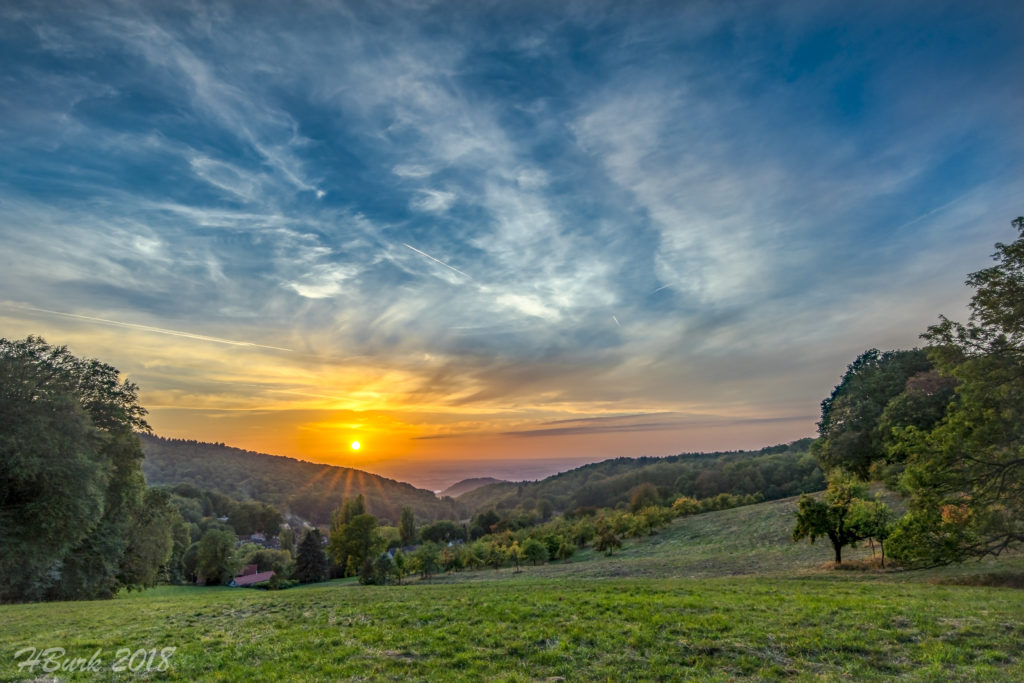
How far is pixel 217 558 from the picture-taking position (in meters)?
71.6

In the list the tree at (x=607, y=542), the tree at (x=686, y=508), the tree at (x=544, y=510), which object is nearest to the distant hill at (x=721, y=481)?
the tree at (x=544, y=510)

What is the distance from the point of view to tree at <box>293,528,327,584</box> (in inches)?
2820

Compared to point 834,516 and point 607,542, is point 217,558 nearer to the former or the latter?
point 607,542

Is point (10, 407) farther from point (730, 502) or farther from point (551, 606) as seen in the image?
point (730, 502)

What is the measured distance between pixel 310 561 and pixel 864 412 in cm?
7709

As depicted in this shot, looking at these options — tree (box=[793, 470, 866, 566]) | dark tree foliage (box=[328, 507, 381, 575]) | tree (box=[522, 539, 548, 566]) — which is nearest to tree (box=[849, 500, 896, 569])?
tree (box=[793, 470, 866, 566])

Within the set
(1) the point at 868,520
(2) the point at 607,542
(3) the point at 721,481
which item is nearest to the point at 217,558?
(2) the point at 607,542

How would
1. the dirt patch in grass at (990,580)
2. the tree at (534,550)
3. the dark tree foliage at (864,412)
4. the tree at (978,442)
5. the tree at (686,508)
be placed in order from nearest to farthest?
the tree at (978,442), the dirt patch in grass at (990,580), the dark tree foliage at (864,412), the tree at (534,550), the tree at (686,508)

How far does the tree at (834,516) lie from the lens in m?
31.2

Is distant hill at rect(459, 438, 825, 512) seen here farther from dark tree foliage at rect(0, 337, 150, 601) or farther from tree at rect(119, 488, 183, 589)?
dark tree foliage at rect(0, 337, 150, 601)

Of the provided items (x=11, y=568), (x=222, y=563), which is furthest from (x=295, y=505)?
(x=11, y=568)

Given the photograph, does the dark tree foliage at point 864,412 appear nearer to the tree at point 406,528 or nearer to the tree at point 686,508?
the tree at point 686,508

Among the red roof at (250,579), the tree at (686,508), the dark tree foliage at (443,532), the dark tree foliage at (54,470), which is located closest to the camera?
the dark tree foliage at (54,470)

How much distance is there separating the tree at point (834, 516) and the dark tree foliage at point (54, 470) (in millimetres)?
43484
